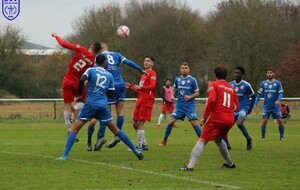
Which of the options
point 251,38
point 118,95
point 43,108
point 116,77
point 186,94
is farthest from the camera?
point 251,38

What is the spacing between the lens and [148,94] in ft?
53.7

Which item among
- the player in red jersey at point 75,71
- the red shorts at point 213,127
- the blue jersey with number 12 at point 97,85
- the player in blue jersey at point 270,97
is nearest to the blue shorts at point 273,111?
the player in blue jersey at point 270,97

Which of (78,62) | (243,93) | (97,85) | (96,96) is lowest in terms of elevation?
(243,93)

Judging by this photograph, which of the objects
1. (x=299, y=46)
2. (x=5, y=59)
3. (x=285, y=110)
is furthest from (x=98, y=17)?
(x=285, y=110)

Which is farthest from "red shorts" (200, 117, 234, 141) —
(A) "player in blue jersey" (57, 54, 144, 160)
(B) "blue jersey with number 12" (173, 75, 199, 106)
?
(B) "blue jersey with number 12" (173, 75, 199, 106)

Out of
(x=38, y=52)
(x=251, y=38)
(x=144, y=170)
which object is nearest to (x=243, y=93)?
(x=144, y=170)

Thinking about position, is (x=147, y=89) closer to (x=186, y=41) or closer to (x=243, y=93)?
(x=243, y=93)

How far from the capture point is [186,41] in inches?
2355

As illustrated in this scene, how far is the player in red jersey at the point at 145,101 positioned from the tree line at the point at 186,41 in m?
26.6

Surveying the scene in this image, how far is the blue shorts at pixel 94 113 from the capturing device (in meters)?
12.7

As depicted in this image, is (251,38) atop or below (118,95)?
atop

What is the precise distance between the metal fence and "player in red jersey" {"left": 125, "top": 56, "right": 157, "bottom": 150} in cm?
1965

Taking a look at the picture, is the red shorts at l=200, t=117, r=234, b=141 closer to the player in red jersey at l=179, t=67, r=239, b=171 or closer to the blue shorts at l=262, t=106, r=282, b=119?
the player in red jersey at l=179, t=67, r=239, b=171

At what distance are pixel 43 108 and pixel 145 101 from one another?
846 inches
